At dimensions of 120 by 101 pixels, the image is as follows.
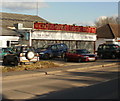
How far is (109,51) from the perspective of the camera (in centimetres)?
2605

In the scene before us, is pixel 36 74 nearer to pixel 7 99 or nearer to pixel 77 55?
pixel 7 99

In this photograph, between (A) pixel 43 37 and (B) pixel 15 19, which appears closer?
(A) pixel 43 37

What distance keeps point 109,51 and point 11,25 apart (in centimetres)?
2069

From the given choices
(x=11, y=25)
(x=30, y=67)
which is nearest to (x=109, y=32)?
(x=11, y=25)

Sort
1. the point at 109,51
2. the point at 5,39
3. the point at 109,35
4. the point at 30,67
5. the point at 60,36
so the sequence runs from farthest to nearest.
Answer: the point at 109,35, the point at 60,36, the point at 5,39, the point at 109,51, the point at 30,67

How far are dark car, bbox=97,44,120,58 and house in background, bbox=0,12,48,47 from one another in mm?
11502

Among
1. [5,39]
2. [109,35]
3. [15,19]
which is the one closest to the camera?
[5,39]

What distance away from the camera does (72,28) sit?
3375 centimetres

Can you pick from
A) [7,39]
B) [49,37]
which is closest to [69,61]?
[49,37]

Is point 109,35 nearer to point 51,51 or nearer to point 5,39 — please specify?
point 5,39

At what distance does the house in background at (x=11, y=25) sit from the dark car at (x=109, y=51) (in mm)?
11502

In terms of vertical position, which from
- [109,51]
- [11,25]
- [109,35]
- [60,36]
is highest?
[11,25]

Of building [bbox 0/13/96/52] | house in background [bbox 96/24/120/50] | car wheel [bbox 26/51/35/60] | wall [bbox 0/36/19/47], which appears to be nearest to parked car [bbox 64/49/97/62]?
car wheel [bbox 26/51/35/60]

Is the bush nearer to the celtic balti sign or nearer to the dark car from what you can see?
the dark car
